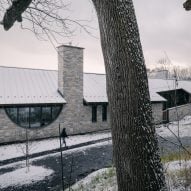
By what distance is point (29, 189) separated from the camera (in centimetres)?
1103

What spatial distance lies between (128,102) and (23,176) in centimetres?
989

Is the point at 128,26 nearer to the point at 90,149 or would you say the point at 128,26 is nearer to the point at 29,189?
the point at 29,189

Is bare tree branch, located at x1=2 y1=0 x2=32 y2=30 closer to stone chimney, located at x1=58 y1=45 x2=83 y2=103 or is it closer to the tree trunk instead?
the tree trunk

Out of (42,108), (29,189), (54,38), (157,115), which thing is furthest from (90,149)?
(157,115)

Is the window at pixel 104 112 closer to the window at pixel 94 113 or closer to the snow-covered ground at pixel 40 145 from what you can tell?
the window at pixel 94 113

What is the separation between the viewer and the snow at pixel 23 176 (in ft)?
39.1

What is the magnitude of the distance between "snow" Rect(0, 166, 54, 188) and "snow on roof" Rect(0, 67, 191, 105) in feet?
22.5

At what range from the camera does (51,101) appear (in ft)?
70.5

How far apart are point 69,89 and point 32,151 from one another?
6.88 meters

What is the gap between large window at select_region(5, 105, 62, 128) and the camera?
20.1m

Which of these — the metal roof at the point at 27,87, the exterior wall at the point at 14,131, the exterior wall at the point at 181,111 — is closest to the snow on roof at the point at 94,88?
the metal roof at the point at 27,87

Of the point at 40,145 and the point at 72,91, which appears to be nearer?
the point at 40,145

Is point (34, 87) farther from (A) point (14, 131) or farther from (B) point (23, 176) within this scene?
(B) point (23, 176)

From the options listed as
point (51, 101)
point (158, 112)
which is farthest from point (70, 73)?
point (158, 112)
